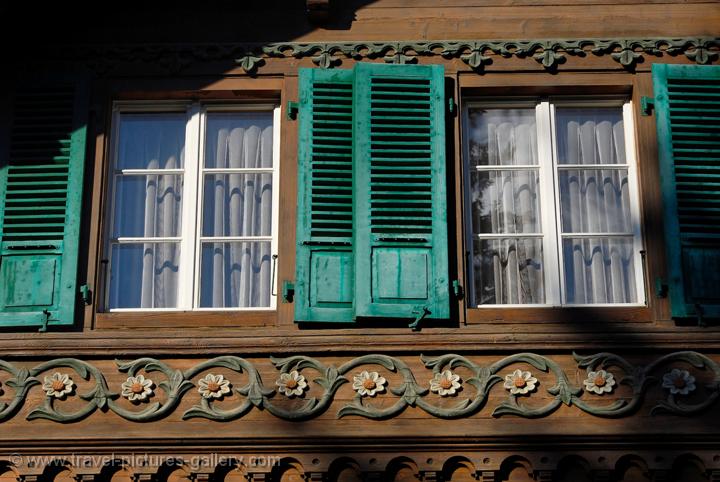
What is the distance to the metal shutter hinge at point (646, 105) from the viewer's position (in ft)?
34.6

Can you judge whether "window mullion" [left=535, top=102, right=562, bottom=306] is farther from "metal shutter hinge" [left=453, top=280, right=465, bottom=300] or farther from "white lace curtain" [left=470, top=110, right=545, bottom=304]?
"metal shutter hinge" [left=453, top=280, right=465, bottom=300]

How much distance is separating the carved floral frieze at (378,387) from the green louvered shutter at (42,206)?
54 cm

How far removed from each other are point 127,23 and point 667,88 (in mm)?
4067

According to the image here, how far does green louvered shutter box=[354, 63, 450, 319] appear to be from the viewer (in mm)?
9938

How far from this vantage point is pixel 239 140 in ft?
35.3

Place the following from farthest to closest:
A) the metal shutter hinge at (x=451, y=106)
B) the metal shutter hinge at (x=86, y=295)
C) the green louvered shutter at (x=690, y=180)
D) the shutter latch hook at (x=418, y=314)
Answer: the metal shutter hinge at (x=451, y=106)
the metal shutter hinge at (x=86, y=295)
the green louvered shutter at (x=690, y=180)
the shutter latch hook at (x=418, y=314)

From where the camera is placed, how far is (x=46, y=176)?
10398 mm

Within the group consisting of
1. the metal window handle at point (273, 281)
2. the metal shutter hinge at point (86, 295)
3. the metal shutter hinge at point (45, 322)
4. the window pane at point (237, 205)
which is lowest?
the metal shutter hinge at point (45, 322)

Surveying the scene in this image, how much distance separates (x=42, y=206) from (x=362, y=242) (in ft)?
7.62

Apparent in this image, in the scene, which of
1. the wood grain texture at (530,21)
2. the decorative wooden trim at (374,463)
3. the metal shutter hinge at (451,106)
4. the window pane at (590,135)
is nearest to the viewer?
the decorative wooden trim at (374,463)

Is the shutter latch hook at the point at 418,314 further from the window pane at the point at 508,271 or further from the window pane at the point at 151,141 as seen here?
the window pane at the point at 151,141

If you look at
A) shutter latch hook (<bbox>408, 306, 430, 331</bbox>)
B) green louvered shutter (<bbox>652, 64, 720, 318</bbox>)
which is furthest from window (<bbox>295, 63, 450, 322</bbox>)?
green louvered shutter (<bbox>652, 64, 720, 318</bbox>)

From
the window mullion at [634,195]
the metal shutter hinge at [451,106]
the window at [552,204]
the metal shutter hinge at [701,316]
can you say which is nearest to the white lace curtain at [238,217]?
the metal shutter hinge at [451,106]

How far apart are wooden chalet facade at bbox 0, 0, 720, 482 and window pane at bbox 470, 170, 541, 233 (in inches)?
0.7
